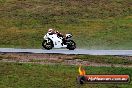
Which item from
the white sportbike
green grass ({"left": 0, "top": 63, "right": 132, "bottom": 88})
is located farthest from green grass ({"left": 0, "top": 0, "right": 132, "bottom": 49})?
green grass ({"left": 0, "top": 63, "right": 132, "bottom": 88})

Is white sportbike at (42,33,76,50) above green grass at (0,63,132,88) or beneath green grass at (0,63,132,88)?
above

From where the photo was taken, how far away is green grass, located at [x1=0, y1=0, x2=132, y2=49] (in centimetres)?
3281

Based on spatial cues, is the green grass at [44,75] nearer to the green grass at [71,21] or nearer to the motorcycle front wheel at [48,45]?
the motorcycle front wheel at [48,45]

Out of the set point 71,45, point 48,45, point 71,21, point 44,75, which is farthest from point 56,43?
point 71,21

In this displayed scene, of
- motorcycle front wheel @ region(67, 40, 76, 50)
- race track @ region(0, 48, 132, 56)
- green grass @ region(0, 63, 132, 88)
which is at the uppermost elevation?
motorcycle front wheel @ region(67, 40, 76, 50)

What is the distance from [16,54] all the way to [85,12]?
54.9 feet

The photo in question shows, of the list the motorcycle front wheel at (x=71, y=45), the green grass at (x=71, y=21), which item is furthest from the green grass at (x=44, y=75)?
A: the green grass at (x=71, y=21)

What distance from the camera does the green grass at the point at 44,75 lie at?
21.1 m

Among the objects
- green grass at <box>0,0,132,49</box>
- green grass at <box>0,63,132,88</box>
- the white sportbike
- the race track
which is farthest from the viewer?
green grass at <box>0,0,132,49</box>

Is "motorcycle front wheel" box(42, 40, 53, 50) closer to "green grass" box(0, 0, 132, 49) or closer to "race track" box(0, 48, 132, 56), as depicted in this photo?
"race track" box(0, 48, 132, 56)

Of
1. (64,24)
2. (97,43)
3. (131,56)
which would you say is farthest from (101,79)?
(64,24)

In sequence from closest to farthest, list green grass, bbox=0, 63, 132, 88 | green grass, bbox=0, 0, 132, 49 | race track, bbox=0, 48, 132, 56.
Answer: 1. green grass, bbox=0, 63, 132, 88
2. race track, bbox=0, 48, 132, 56
3. green grass, bbox=0, 0, 132, 49

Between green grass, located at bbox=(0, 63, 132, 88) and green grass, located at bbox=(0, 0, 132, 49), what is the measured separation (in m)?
6.94

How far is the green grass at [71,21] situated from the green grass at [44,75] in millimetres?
6943
